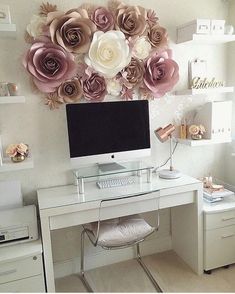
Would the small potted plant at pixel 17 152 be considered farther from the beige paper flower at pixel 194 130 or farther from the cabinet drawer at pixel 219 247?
the cabinet drawer at pixel 219 247

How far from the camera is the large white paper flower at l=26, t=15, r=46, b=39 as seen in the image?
190 centimetres

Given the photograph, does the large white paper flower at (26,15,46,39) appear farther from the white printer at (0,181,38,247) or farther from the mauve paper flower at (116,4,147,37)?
the white printer at (0,181,38,247)

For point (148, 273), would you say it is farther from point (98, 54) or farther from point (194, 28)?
point (194, 28)

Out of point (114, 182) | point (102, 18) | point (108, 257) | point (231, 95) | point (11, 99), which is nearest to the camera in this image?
point (11, 99)

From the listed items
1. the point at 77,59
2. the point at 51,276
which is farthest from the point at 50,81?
the point at 51,276

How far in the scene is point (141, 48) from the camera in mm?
2129

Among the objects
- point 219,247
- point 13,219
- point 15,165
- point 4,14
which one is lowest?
point 219,247

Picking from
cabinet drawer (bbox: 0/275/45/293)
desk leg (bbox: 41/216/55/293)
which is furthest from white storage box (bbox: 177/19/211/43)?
cabinet drawer (bbox: 0/275/45/293)

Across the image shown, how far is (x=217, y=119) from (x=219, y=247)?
1.00m

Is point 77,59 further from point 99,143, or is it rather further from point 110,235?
point 110,235

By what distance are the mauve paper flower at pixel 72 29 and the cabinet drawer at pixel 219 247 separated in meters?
1.66

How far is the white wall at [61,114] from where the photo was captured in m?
1.93

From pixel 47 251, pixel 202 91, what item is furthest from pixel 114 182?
pixel 202 91

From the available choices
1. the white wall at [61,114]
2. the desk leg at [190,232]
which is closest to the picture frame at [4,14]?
the white wall at [61,114]
